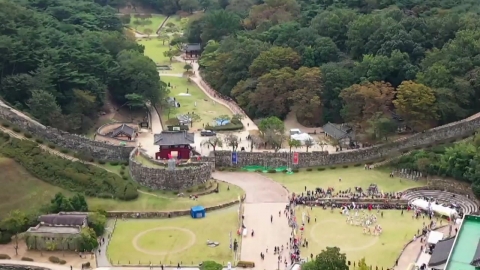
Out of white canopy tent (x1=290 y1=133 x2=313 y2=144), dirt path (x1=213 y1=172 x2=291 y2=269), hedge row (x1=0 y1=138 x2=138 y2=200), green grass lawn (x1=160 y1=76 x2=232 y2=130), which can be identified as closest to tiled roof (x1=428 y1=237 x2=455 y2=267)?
dirt path (x1=213 y1=172 x2=291 y2=269)

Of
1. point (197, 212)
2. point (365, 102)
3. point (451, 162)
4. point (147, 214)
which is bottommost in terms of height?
point (147, 214)

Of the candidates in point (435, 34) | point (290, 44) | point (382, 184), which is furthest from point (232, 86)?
point (382, 184)

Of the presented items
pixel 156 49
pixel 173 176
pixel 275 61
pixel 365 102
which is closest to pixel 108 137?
pixel 173 176

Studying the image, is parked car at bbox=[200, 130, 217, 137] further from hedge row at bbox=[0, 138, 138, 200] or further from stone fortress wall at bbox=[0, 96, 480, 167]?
hedge row at bbox=[0, 138, 138, 200]

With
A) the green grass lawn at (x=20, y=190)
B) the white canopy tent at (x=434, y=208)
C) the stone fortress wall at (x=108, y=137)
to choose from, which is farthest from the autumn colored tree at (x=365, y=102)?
the green grass lawn at (x=20, y=190)

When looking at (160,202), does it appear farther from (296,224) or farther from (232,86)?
(232,86)

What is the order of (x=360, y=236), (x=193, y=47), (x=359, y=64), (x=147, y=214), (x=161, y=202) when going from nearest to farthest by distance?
(x=360, y=236) → (x=147, y=214) → (x=161, y=202) → (x=359, y=64) → (x=193, y=47)

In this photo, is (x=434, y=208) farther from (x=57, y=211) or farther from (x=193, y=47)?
(x=193, y=47)
